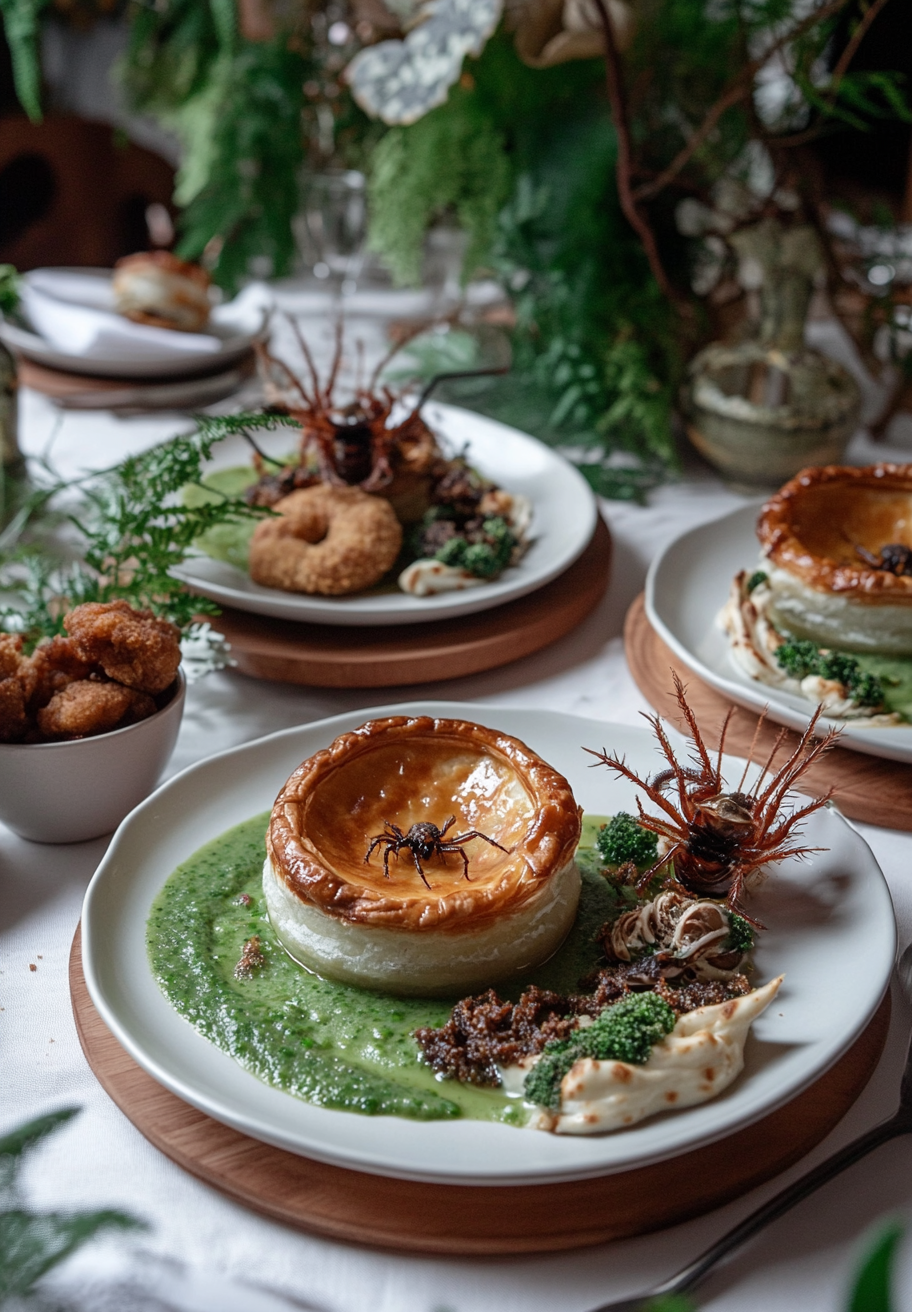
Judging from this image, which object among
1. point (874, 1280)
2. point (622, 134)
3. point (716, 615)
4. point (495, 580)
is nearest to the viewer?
point (874, 1280)

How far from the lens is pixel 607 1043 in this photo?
5.94 feet

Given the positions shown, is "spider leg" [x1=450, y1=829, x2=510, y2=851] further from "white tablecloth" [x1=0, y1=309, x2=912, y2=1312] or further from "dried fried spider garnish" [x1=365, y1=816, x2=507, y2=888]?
"white tablecloth" [x1=0, y1=309, x2=912, y2=1312]

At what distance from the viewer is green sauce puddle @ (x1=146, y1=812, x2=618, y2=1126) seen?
1841mm

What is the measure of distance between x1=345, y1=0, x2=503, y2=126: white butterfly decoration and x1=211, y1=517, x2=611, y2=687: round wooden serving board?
196cm

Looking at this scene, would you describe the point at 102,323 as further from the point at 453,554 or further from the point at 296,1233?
the point at 296,1233

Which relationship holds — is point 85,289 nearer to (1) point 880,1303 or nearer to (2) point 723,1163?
(2) point 723,1163

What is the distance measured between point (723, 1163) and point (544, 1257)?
31 centimetres

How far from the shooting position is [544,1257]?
1680mm

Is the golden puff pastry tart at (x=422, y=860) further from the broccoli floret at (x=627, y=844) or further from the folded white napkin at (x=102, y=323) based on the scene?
the folded white napkin at (x=102, y=323)

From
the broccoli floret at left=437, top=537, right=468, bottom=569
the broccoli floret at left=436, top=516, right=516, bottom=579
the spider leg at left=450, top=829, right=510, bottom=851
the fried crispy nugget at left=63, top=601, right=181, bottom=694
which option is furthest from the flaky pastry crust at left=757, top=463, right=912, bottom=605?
the fried crispy nugget at left=63, top=601, right=181, bottom=694

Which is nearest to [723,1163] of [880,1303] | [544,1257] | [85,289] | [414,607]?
[544,1257]

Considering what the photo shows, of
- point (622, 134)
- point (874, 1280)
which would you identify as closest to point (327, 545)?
point (622, 134)

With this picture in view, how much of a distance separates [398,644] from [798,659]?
1.06m

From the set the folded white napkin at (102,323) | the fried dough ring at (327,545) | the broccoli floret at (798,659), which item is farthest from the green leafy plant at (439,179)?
the broccoli floret at (798,659)
